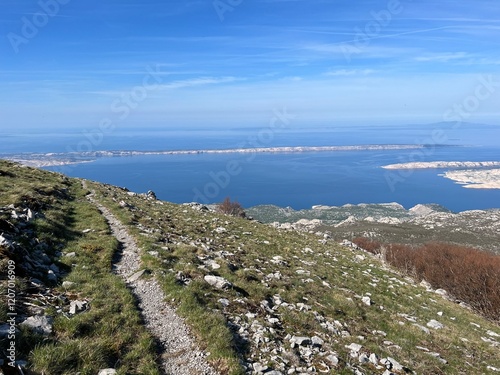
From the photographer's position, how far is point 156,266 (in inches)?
500

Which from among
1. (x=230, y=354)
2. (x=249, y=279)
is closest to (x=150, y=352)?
(x=230, y=354)

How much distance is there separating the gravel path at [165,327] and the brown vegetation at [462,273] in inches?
870

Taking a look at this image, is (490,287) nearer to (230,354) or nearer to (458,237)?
(230,354)

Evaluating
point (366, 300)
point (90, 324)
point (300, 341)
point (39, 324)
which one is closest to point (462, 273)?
point (366, 300)

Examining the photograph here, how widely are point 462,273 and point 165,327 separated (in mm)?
31677

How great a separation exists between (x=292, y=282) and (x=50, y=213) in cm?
1350

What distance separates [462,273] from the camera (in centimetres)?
3062

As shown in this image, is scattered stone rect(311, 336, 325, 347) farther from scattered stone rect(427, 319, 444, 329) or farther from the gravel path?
scattered stone rect(427, 319, 444, 329)

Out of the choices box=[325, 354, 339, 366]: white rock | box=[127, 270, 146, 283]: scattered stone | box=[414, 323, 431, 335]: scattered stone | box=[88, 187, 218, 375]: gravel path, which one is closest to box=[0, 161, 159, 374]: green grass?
box=[88, 187, 218, 375]: gravel path

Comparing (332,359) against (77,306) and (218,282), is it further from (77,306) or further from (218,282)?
Answer: (77,306)

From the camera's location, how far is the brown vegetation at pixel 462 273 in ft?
79.2

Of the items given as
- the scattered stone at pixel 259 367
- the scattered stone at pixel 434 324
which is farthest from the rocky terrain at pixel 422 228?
the scattered stone at pixel 259 367

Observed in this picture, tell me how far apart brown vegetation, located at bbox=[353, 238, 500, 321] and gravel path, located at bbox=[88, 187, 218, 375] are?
72.5ft

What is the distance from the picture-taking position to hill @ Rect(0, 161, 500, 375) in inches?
295
